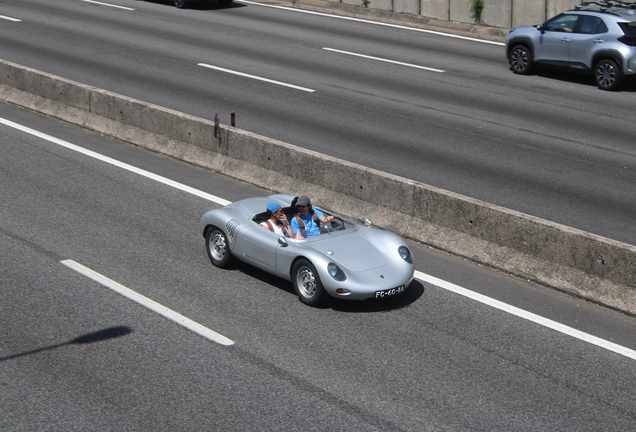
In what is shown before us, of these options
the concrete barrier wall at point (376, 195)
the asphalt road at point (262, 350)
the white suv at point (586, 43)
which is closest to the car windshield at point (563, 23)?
the white suv at point (586, 43)

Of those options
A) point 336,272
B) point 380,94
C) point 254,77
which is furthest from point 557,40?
point 336,272

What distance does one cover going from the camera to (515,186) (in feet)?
41.0

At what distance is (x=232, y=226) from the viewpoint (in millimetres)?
9234

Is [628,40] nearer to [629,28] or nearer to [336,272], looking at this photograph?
[629,28]

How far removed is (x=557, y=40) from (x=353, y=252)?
1295 centimetres

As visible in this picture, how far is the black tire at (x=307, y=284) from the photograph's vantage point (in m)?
8.30

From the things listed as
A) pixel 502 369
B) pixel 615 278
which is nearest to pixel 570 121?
pixel 615 278

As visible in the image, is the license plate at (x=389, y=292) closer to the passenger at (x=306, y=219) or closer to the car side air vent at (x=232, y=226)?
the passenger at (x=306, y=219)

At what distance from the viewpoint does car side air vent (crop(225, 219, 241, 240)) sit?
9.18 metres

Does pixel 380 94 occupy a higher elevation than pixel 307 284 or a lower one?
higher

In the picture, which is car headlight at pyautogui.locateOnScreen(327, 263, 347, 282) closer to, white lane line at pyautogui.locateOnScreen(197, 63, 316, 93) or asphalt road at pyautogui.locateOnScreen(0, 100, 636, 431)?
asphalt road at pyautogui.locateOnScreen(0, 100, 636, 431)

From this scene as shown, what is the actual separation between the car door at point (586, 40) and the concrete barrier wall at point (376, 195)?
10.1 metres

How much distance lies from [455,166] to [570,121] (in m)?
4.15

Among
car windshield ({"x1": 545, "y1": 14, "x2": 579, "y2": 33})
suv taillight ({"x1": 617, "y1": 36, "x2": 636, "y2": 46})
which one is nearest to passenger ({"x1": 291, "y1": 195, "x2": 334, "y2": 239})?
suv taillight ({"x1": 617, "y1": 36, "x2": 636, "y2": 46})
